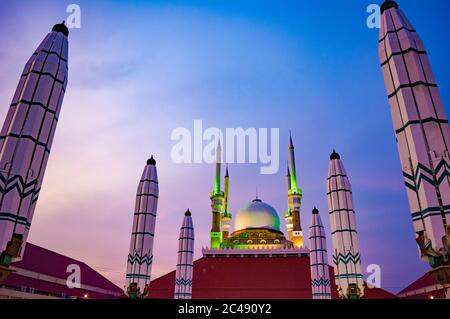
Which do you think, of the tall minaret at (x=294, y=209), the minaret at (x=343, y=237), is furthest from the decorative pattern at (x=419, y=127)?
the tall minaret at (x=294, y=209)

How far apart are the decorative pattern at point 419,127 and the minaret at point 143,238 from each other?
1339cm

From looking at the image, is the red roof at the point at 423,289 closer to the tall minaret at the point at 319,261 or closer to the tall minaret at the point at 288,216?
the tall minaret at the point at 319,261

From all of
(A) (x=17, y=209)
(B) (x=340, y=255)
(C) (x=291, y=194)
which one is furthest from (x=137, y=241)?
(C) (x=291, y=194)

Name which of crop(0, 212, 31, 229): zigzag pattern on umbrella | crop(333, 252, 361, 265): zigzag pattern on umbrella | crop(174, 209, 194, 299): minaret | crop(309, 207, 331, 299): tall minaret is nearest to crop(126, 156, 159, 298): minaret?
crop(0, 212, 31, 229): zigzag pattern on umbrella

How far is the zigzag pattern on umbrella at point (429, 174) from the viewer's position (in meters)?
9.74

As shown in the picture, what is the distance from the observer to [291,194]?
46.7m

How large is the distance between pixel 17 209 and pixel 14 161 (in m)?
1.57

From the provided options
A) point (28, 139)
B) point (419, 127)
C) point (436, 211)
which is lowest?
point (436, 211)

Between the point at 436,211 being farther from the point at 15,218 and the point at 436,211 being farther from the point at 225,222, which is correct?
the point at 225,222

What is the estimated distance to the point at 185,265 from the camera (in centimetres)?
2773

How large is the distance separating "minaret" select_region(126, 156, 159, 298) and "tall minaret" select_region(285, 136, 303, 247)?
29262 millimetres

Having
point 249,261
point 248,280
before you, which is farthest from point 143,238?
point 249,261

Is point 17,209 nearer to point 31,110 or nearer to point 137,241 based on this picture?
point 31,110

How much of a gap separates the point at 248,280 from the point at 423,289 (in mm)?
16356
